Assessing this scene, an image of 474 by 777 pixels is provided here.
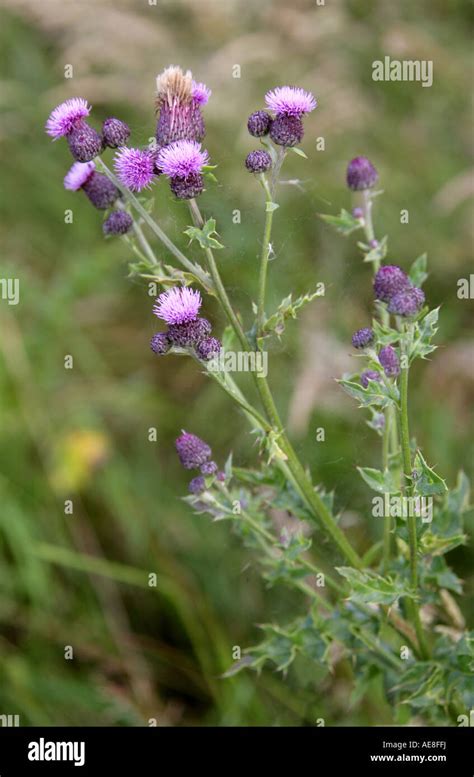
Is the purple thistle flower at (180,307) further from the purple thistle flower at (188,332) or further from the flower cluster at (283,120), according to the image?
the flower cluster at (283,120)

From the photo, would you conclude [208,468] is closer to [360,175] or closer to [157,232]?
[157,232]

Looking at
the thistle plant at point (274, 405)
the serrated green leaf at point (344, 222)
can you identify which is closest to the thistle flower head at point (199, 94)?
the thistle plant at point (274, 405)

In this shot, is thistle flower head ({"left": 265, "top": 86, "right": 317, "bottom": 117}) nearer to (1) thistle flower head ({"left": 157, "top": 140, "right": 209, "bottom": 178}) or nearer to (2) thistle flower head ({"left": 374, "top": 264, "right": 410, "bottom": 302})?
(1) thistle flower head ({"left": 157, "top": 140, "right": 209, "bottom": 178})

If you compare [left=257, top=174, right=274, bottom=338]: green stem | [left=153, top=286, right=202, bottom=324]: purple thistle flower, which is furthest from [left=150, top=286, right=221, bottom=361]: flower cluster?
[left=257, top=174, right=274, bottom=338]: green stem
